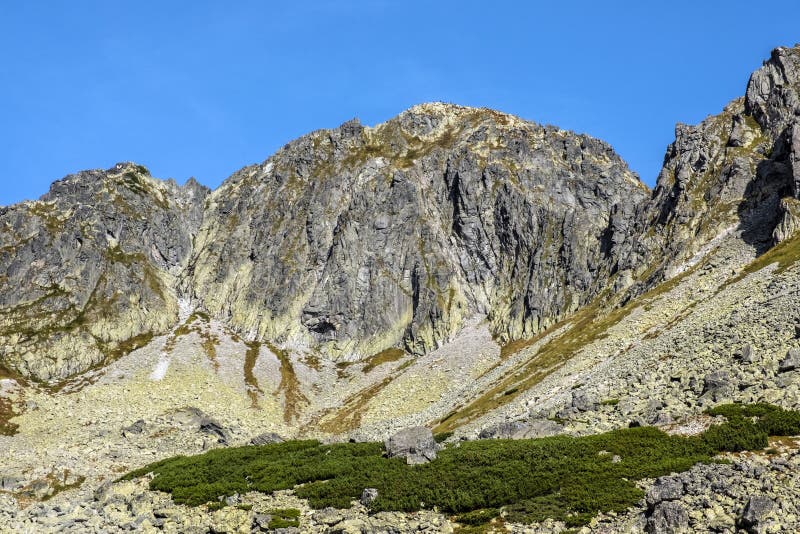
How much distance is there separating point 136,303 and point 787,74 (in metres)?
158

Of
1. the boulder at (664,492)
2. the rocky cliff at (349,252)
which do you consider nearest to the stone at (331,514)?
the boulder at (664,492)

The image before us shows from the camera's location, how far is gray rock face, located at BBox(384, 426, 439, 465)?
130ft

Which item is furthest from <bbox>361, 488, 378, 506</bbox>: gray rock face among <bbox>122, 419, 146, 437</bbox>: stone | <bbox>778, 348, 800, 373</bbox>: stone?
<bbox>122, 419, 146, 437</bbox>: stone

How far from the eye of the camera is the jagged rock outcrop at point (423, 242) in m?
152

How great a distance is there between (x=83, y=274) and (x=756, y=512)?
564 ft

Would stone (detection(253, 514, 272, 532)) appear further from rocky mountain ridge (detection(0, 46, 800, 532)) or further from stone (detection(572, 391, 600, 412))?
stone (detection(572, 391, 600, 412))

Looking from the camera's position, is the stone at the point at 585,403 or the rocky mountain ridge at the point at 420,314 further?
the stone at the point at 585,403

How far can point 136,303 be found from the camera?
536ft

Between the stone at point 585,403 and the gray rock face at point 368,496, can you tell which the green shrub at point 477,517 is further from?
the stone at point 585,403

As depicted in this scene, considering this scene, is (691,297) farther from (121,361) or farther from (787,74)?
(121,361)

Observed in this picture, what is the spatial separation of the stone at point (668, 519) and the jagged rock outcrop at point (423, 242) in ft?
369

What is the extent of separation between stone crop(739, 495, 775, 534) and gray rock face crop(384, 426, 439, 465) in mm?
18713

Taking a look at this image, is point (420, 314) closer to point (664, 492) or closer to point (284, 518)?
point (284, 518)

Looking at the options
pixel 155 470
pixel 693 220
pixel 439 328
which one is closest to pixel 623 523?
pixel 155 470
